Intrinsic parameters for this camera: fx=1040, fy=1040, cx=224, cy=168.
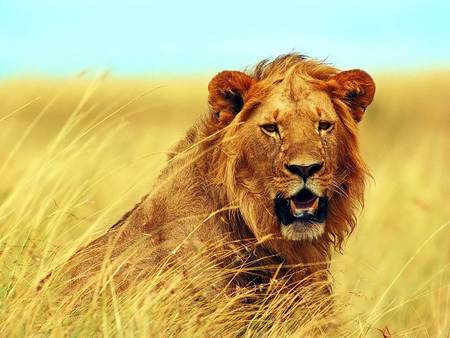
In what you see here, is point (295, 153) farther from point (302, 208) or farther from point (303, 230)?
point (303, 230)

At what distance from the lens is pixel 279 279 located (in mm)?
5465

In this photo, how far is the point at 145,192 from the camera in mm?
11641

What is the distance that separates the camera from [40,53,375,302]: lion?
208 inches

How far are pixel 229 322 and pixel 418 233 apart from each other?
936 centimetres

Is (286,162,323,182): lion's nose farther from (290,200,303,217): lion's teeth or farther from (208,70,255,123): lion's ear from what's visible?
(208,70,255,123): lion's ear

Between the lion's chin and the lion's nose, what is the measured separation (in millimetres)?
302

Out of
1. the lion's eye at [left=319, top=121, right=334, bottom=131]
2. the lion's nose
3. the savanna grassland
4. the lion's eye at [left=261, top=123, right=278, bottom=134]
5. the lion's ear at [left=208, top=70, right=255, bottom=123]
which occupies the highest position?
the lion's ear at [left=208, top=70, right=255, bottom=123]

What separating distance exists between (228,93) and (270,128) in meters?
0.34

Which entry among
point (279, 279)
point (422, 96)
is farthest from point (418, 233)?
point (422, 96)

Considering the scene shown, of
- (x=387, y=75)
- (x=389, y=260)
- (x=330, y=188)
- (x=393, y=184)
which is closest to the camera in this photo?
(x=330, y=188)

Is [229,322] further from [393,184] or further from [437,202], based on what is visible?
[393,184]

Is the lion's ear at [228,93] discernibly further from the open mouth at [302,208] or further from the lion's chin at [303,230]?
the lion's chin at [303,230]

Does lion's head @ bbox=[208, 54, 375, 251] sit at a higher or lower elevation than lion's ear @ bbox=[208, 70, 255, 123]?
lower

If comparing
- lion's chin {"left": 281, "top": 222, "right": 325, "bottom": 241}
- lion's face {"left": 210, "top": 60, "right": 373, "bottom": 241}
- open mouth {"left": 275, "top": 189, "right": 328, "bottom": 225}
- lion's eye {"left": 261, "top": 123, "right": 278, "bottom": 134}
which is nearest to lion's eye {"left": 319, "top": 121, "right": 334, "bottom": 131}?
lion's face {"left": 210, "top": 60, "right": 373, "bottom": 241}
